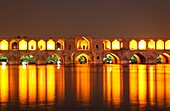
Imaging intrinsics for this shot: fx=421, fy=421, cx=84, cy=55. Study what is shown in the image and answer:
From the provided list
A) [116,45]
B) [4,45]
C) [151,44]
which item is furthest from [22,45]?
[151,44]

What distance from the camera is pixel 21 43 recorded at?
56.2 metres

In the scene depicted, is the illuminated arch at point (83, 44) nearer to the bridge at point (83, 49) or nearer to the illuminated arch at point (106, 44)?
the bridge at point (83, 49)

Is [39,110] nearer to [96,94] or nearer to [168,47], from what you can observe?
[96,94]

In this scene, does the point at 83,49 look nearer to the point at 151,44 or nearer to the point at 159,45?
the point at 151,44

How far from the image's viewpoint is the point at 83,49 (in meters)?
56.2

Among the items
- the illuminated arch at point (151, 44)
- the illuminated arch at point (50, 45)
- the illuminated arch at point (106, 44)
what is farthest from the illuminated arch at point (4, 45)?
the illuminated arch at point (151, 44)

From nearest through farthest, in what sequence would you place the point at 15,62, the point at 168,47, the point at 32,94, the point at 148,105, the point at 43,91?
the point at 148,105
the point at 32,94
the point at 43,91
the point at 15,62
the point at 168,47

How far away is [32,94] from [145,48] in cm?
4491

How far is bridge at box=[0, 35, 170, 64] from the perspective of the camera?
54.3 meters

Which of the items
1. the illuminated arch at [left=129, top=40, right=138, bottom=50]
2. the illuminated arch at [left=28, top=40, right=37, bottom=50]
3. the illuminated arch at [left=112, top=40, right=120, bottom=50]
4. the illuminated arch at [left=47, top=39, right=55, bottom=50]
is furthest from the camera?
the illuminated arch at [left=112, top=40, right=120, bottom=50]

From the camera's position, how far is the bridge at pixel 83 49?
5434 centimetres

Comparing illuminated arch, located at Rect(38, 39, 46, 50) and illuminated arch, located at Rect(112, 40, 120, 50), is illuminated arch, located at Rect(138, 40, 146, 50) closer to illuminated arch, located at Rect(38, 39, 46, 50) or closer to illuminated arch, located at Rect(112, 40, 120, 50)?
illuminated arch, located at Rect(112, 40, 120, 50)

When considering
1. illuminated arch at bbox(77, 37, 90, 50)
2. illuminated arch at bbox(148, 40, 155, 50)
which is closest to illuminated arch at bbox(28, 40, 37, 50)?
illuminated arch at bbox(77, 37, 90, 50)

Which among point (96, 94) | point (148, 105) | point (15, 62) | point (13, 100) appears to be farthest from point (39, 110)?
point (15, 62)
